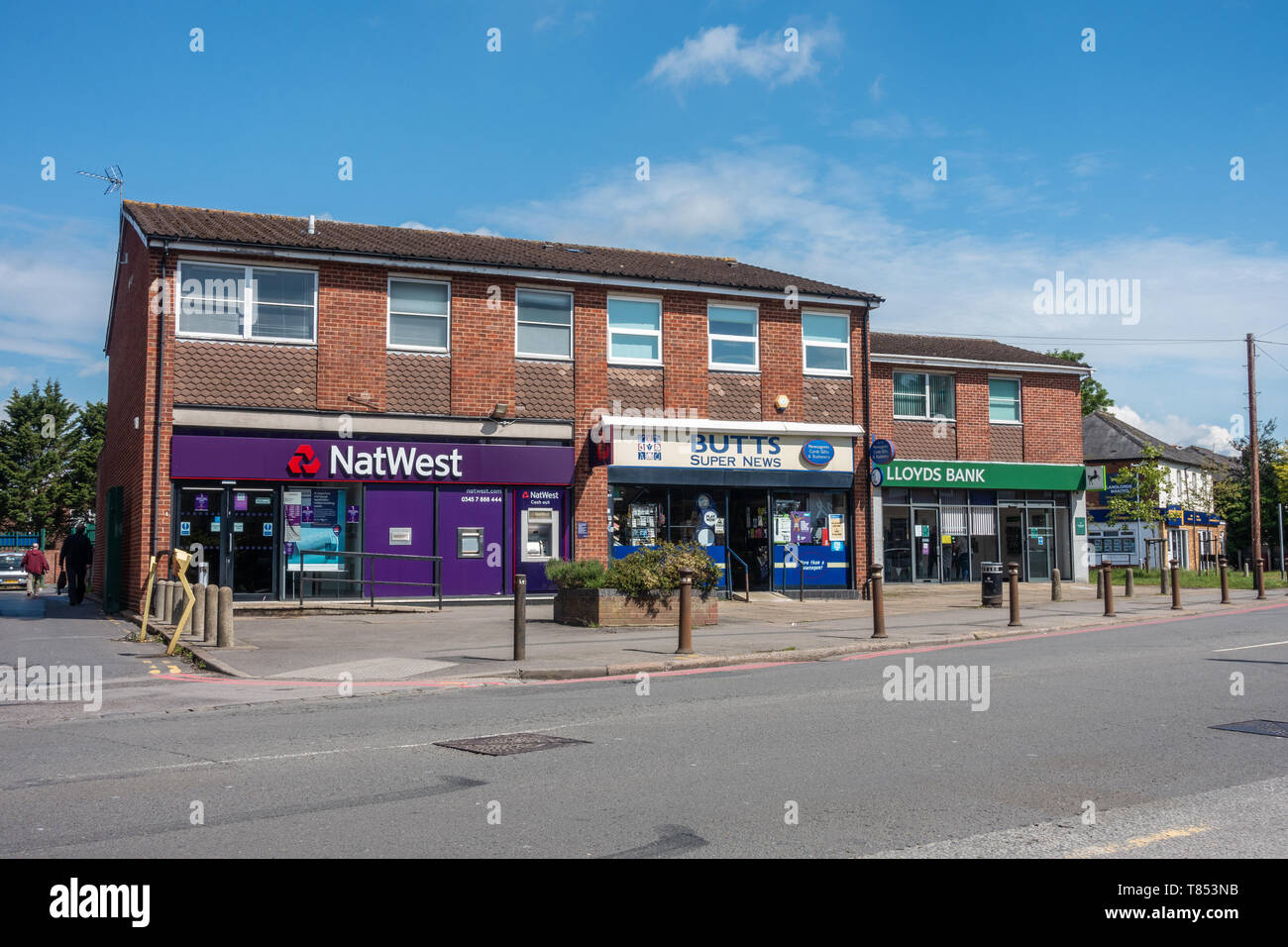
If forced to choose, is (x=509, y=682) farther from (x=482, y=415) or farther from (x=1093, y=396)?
(x=1093, y=396)

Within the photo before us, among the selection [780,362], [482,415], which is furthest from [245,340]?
[780,362]

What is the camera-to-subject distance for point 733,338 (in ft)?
85.0

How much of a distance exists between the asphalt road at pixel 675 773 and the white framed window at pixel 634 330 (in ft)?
46.0

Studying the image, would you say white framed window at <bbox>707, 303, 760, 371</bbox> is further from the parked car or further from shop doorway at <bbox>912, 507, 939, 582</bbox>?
the parked car

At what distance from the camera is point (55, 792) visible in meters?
6.59

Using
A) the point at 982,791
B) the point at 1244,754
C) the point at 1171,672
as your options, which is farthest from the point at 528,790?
the point at 1171,672

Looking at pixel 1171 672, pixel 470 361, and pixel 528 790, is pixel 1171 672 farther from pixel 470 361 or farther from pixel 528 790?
pixel 470 361

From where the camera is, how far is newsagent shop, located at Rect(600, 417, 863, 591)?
24453mm

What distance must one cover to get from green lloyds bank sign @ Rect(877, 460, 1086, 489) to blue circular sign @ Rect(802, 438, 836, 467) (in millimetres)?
1854

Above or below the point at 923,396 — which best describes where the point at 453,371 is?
below

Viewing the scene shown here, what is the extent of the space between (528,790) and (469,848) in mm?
1325

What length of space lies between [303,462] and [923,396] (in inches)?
667

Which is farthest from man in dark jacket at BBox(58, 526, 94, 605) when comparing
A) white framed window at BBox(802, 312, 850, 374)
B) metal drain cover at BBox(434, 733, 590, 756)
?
metal drain cover at BBox(434, 733, 590, 756)
